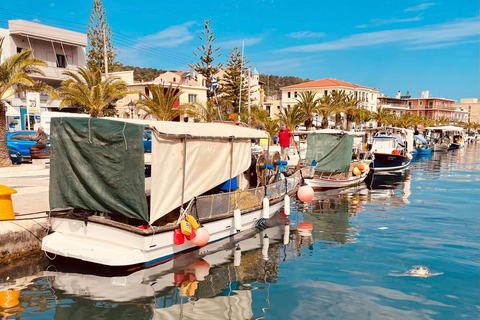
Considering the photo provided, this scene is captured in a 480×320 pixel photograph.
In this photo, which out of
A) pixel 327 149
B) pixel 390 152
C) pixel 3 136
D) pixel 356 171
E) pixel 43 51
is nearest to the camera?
pixel 3 136

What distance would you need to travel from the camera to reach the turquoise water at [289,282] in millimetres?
7977

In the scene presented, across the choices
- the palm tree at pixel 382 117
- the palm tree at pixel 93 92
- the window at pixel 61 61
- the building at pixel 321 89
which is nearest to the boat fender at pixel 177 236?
the palm tree at pixel 93 92

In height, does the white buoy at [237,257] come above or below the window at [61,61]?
below

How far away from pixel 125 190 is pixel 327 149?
14717 mm

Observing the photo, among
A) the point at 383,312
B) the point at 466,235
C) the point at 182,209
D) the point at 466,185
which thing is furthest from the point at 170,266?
the point at 466,185

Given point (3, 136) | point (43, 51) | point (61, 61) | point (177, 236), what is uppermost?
point (43, 51)

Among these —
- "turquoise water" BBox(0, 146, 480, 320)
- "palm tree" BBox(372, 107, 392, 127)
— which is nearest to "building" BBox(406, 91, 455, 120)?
"palm tree" BBox(372, 107, 392, 127)

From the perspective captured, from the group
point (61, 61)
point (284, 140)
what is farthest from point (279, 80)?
point (284, 140)

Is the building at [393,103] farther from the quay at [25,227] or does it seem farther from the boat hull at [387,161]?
the quay at [25,227]

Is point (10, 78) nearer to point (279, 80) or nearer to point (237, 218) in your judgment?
point (237, 218)

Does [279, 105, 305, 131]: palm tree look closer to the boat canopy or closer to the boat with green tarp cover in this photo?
the boat with green tarp cover

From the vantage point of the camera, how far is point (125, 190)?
920 centimetres

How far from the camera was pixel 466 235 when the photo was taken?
551 inches

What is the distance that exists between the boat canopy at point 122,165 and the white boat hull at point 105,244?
0.44 meters
